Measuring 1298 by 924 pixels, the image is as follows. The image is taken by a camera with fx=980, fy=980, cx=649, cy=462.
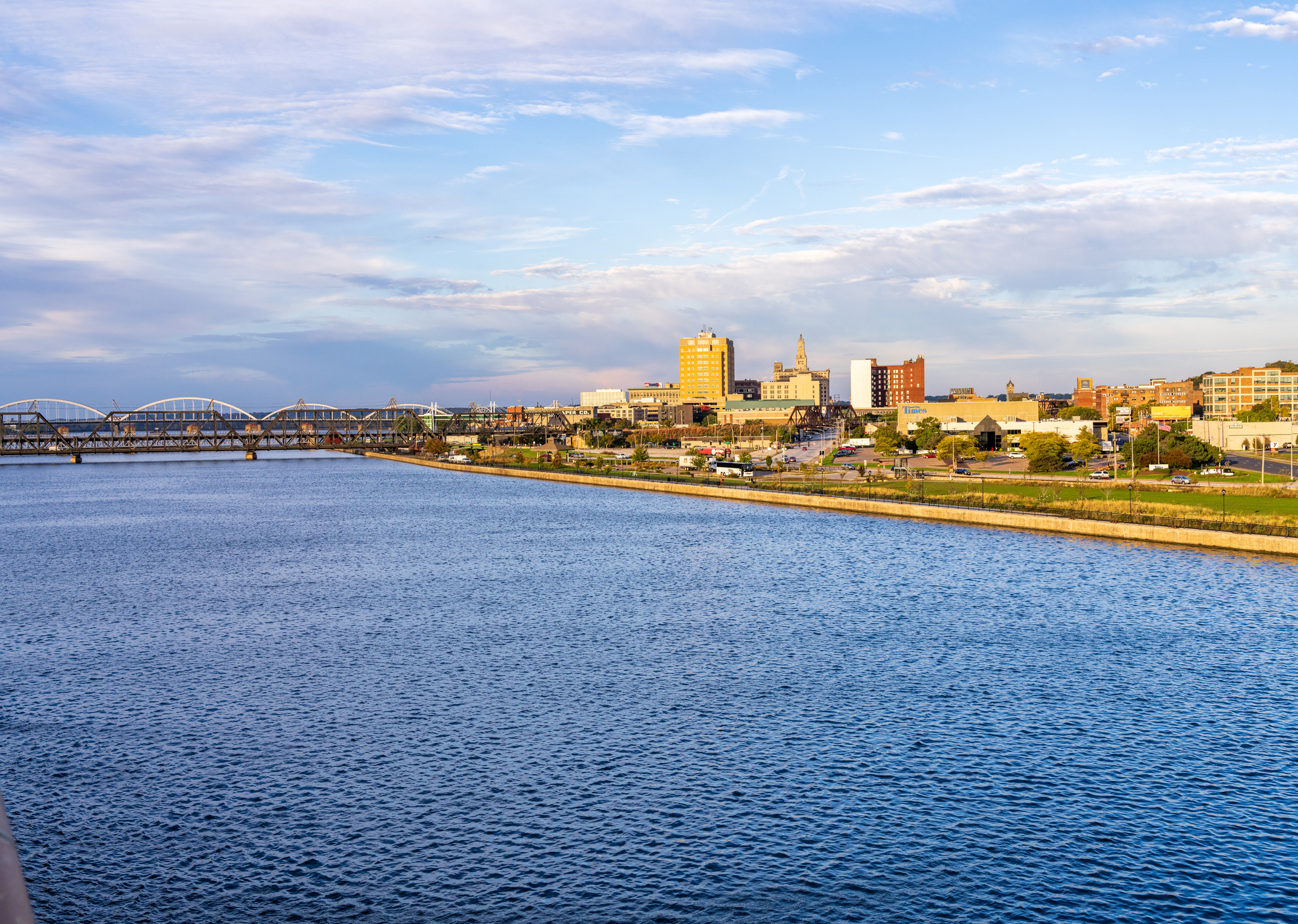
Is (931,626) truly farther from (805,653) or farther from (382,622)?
(382,622)

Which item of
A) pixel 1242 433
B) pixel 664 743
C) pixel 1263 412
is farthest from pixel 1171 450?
pixel 1263 412

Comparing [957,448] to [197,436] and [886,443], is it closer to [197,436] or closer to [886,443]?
[886,443]

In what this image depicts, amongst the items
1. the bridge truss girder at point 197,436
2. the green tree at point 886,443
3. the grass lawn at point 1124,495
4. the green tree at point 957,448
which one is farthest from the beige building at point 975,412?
the bridge truss girder at point 197,436

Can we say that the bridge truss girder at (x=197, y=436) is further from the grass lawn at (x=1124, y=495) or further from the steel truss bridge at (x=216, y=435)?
the grass lawn at (x=1124, y=495)

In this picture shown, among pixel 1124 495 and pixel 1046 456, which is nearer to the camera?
pixel 1124 495

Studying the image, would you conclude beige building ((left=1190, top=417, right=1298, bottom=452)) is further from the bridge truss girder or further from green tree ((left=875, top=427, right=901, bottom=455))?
the bridge truss girder

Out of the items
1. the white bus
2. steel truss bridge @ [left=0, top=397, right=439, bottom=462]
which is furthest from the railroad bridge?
the white bus
